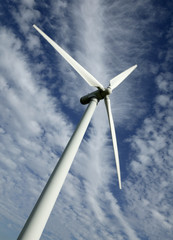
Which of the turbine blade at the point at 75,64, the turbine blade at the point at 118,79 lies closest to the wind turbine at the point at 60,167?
the turbine blade at the point at 75,64

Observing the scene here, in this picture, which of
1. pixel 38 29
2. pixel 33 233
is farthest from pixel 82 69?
pixel 33 233

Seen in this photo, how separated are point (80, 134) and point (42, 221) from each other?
20.6 feet

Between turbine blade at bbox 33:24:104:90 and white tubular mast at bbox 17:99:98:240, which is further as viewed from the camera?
turbine blade at bbox 33:24:104:90

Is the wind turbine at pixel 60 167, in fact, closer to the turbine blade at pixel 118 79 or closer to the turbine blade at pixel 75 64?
the turbine blade at pixel 75 64

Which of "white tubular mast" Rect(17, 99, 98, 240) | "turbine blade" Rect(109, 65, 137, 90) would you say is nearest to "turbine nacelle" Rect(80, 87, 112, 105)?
"turbine blade" Rect(109, 65, 137, 90)

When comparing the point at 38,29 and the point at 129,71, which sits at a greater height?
the point at 129,71

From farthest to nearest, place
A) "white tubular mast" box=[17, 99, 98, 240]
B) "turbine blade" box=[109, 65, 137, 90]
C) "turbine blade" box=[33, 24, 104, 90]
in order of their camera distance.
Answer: "turbine blade" box=[109, 65, 137, 90] < "turbine blade" box=[33, 24, 104, 90] < "white tubular mast" box=[17, 99, 98, 240]

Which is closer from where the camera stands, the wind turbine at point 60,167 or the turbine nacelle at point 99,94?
the wind turbine at point 60,167

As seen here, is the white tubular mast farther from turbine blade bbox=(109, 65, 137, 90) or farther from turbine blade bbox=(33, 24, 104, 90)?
turbine blade bbox=(109, 65, 137, 90)

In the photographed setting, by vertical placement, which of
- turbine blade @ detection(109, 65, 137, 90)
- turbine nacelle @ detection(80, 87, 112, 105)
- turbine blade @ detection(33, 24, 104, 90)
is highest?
turbine blade @ detection(109, 65, 137, 90)

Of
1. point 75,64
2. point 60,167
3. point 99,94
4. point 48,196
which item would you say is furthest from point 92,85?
point 48,196

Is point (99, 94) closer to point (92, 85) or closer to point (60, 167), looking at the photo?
point (92, 85)

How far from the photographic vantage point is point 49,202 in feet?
33.1

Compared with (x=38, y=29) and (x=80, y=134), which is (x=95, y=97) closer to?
(x=80, y=134)
